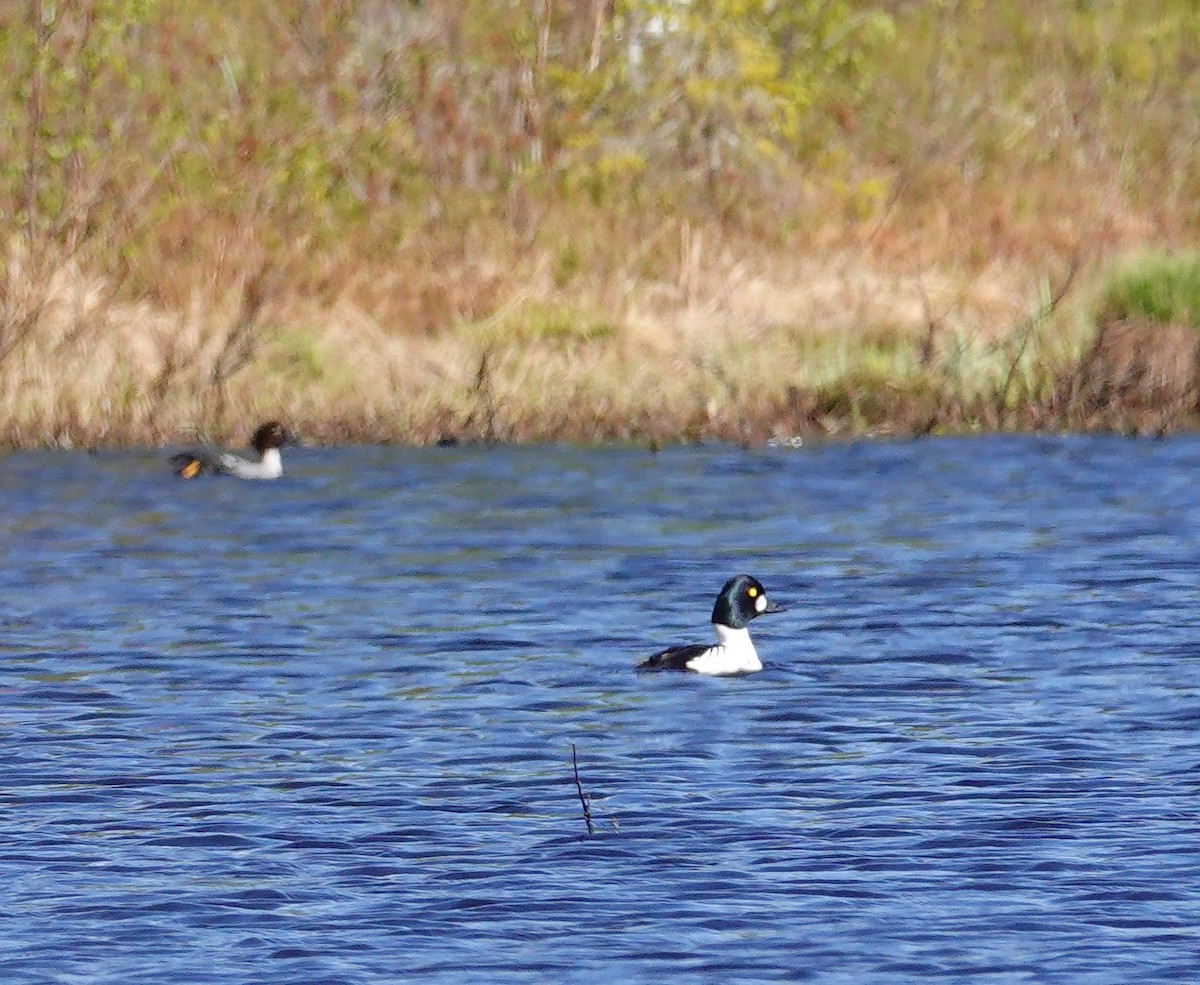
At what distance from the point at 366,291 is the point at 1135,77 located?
34.2 feet

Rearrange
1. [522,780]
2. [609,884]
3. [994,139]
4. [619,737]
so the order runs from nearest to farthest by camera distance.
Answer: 1. [609,884]
2. [522,780]
3. [619,737]
4. [994,139]

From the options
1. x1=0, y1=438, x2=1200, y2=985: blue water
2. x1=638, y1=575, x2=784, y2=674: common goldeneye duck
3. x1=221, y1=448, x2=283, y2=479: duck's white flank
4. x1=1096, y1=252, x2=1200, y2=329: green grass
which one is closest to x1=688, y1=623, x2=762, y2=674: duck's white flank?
x1=638, y1=575, x2=784, y2=674: common goldeneye duck

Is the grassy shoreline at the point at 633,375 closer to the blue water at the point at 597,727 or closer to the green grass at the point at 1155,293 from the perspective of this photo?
the green grass at the point at 1155,293

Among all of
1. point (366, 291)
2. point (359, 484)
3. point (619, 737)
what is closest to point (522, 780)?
point (619, 737)

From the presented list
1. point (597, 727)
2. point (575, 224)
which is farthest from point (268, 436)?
point (597, 727)

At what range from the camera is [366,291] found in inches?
895

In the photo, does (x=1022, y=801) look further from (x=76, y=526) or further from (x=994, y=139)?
(x=994, y=139)

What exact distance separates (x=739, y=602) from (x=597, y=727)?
1.81 m

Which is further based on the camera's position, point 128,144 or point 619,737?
point 128,144

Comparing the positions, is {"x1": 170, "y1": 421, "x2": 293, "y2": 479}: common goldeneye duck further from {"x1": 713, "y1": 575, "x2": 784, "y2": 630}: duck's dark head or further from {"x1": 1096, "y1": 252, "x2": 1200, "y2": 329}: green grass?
{"x1": 713, "y1": 575, "x2": 784, "y2": 630}: duck's dark head

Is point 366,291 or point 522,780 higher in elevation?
point 366,291

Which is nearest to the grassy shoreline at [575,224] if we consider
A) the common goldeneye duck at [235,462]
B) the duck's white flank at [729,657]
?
the common goldeneye duck at [235,462]

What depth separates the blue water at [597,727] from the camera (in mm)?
7648

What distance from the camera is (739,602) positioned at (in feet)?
41.6
